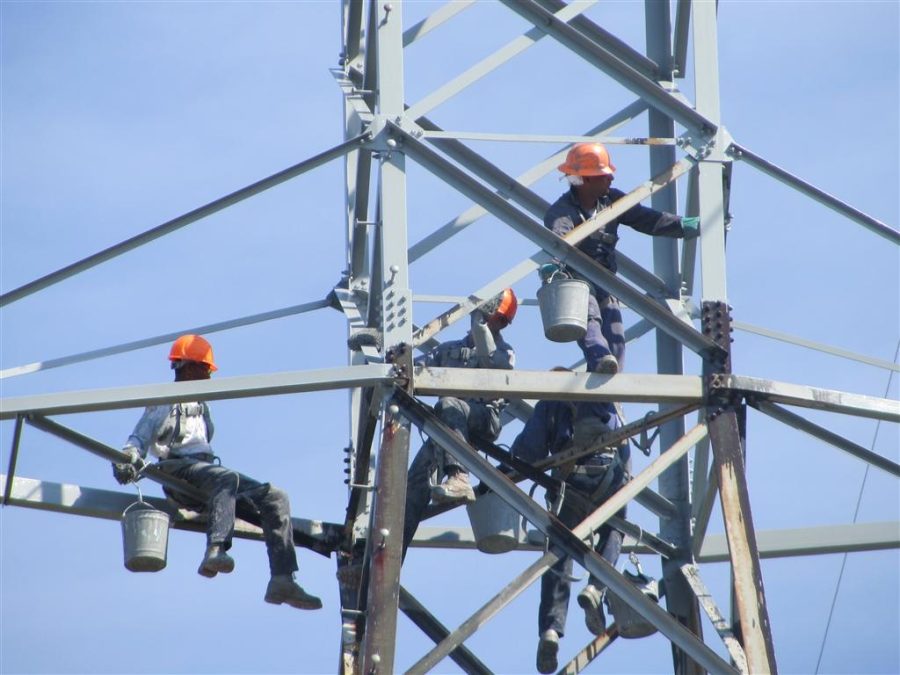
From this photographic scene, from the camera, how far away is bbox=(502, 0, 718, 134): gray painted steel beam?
47.9 feet

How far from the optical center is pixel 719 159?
1473 centimetres

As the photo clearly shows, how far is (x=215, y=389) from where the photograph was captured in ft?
44.2

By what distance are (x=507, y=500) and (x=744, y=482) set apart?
63.5 inches

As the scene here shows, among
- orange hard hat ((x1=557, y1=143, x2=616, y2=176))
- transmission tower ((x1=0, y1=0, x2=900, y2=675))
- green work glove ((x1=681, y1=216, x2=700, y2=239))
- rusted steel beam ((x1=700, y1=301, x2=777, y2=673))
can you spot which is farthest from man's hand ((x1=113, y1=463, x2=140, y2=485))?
green work glove ((x1=681, y1=216, x2=700, y2=239))

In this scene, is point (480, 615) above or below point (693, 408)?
below

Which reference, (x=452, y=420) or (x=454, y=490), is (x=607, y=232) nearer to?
(x=452, y=420)

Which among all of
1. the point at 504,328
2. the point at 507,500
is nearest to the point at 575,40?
the point at 504,328

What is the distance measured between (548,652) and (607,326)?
2.28 m

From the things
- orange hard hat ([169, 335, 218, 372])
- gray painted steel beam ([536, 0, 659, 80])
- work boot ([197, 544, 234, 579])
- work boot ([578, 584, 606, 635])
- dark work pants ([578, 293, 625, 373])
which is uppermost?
gray painted steel beam ([536, 0, 659, 80])

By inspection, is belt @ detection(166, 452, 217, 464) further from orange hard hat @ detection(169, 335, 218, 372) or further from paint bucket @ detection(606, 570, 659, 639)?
paint bucket @ detection(606, 570, 659, 639)

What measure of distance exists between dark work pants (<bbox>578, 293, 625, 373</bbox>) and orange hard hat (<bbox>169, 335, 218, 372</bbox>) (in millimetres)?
3325

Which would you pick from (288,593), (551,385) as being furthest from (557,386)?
(288,593)

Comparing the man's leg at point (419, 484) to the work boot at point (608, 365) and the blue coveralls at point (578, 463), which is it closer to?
the blue coveralls at point (578, 463)

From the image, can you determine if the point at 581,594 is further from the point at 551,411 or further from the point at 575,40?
the point at 575,40
